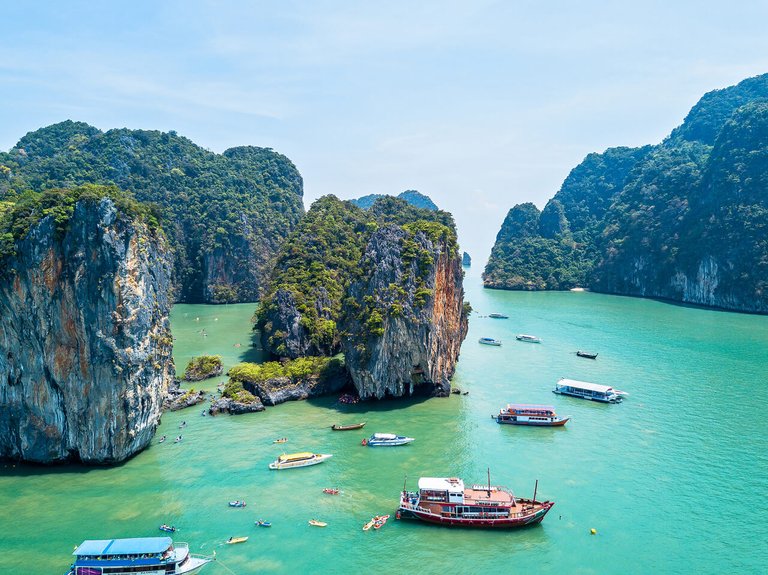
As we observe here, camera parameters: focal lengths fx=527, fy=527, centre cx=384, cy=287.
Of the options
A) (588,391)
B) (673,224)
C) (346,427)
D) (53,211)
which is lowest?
(346,427)

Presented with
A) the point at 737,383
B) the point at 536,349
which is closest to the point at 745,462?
the point at 737,383

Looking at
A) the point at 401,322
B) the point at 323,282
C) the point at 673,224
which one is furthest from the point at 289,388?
the point at 673,224

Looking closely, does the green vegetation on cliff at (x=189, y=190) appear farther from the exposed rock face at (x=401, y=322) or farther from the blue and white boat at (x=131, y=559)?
the blue and white boat at (x=131, y=559)

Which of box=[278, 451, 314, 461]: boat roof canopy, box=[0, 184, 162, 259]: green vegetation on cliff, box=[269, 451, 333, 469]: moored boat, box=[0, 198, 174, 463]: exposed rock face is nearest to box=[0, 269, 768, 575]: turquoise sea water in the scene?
box=[269, 451, 333, 469]: moored boat

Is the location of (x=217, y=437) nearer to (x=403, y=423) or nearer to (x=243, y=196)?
(x=403, y=423)

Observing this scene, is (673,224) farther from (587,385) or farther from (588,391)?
(588,391)

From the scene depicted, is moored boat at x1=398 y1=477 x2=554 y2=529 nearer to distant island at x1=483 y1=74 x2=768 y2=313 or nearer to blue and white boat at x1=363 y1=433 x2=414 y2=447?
blue and white boat at x1=363 y1=433 x2=414 y2=447
